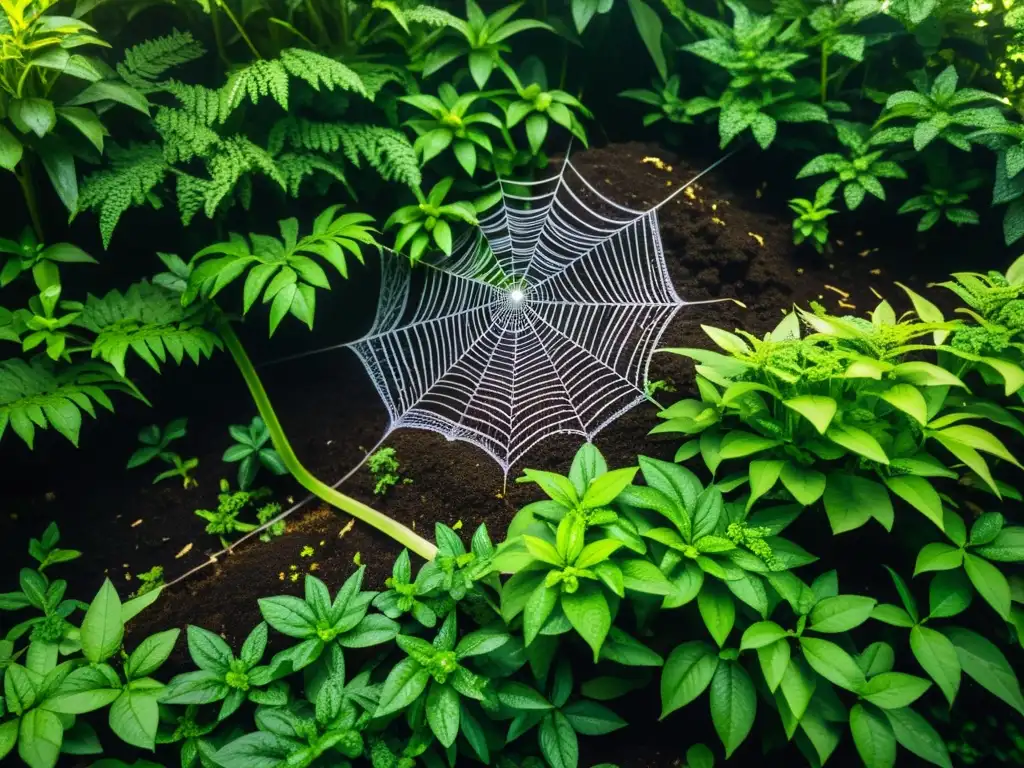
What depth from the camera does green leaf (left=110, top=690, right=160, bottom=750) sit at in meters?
1.75

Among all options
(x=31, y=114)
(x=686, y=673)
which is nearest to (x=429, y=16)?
(x=31, y=114)

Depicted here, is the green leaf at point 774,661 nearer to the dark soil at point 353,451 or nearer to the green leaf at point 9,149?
the dark soil at point 353,451

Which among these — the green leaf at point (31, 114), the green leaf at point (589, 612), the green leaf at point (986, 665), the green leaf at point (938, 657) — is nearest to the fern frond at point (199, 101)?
the green leaf at point (31, 114)

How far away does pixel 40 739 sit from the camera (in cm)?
173

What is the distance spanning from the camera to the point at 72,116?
221 centimetres

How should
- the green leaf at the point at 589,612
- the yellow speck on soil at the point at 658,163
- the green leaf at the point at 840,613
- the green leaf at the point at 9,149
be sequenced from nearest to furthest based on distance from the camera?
the green leaf at the point at 589,612
the green leaf at the point at 840,613
the green leaf at the point at 9,149
the yellow speck on soil at the point at 658,163

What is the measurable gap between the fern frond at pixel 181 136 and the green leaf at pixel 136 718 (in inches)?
67.4

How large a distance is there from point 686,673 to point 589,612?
0.35 metres

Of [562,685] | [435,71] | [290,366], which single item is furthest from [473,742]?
[435,71]

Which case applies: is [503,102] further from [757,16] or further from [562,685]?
[562,685]

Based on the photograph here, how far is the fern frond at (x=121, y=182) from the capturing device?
7.42ft

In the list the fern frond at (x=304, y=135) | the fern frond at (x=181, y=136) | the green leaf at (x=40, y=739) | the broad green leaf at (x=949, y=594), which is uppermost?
the fern frond at (x=181, y=136)

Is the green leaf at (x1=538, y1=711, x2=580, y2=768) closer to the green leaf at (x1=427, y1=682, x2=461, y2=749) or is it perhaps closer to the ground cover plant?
the ground cover plant

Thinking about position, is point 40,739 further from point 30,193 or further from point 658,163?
point 658,163
